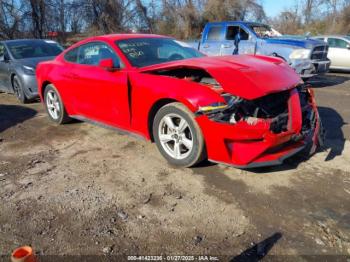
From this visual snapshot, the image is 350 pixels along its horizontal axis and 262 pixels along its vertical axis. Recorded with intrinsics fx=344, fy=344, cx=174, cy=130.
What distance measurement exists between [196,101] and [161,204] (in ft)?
3.73

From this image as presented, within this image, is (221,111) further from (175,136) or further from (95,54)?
(95,54)

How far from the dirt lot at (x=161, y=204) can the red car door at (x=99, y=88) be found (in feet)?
1.60

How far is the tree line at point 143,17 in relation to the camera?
21.2m

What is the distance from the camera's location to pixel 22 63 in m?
7.88

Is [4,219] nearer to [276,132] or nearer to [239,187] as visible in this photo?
[239,187]

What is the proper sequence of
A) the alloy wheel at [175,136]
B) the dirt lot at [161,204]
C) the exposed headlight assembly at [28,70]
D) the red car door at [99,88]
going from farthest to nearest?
the exposed headlight assembly at [28,70] → the red car door at [99,88] → the alloy wheel at [175,136] → the dirt lot at [161,204]

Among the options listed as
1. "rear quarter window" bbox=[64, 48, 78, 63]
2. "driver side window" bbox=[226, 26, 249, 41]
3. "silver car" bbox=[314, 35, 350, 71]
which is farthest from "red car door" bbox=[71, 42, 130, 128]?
"silver car" bbox=[314, 35, 350, 71]

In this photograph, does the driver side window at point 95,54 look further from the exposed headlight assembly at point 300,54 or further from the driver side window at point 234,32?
the driver side window at point 234,32

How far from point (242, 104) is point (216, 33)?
8127 mm

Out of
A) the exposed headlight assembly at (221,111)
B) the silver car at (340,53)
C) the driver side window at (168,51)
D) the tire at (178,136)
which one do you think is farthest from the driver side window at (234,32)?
the exposed headlight assembly at (221,111)

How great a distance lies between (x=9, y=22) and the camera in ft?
65.8

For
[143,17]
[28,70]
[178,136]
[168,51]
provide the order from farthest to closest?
[143,17]
[28,70]
[168,51]
[178,136]

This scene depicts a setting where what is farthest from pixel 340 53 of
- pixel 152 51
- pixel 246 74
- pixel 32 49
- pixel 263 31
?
pixel 246 74

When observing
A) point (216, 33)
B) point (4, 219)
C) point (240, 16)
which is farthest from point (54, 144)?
point (240, 16)
